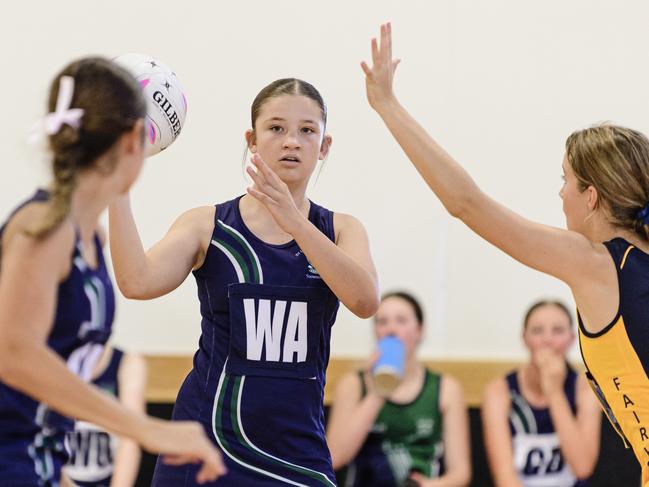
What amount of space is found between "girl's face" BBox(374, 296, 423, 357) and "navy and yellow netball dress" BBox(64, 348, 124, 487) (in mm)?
1077

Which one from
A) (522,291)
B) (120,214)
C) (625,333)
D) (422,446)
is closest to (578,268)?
(625,333)

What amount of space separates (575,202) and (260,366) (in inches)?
32.8

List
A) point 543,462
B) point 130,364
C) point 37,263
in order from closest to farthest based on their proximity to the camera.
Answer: point 37,263
point 130,364
point 543,462

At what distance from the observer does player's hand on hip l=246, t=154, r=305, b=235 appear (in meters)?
2.42

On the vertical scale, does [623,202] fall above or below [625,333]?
above

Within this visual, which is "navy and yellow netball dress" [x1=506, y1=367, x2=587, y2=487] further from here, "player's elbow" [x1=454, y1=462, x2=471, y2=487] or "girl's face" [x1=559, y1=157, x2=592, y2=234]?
"girl's face" [x1=559, y1=157, x2=592, y2=234]

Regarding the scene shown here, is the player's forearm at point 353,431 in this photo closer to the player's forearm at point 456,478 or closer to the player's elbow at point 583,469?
the player's forearm at point 456,478

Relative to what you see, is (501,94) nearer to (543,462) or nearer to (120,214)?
(543,462)

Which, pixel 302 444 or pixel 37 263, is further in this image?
pixel 302 444

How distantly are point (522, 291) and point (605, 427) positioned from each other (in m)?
0.81

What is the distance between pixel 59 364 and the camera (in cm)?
174

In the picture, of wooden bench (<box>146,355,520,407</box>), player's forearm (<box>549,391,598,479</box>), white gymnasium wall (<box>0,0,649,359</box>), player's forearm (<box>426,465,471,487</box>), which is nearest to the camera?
player's forearm (<box>426,465,471,487</box>)

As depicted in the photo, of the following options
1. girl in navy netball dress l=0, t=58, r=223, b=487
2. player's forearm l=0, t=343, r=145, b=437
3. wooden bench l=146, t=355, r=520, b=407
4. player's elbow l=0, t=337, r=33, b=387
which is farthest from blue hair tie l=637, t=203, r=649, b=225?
wooden bench l=146, t=355, r=520, b=407

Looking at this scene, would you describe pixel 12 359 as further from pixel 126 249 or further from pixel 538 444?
pixel 538 444
